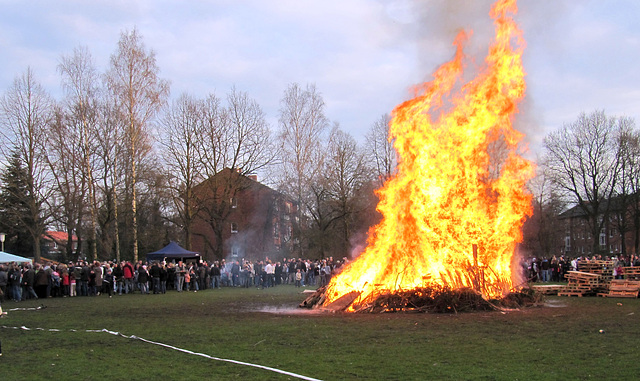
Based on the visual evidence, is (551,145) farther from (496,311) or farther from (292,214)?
(496,311)

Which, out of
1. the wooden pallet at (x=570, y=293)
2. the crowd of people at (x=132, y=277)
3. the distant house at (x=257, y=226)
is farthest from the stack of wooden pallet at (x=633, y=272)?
the distant house at (x=257, y=226)

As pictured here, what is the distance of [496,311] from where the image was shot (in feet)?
52.6

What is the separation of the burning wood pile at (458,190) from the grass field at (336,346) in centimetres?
178

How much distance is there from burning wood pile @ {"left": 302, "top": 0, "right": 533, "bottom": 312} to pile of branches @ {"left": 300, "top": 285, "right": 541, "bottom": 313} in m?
0.12

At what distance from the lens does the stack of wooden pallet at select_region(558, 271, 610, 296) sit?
22859mm

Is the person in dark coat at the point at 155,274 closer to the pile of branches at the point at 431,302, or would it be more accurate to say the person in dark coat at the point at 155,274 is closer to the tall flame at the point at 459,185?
the tall flame at the point at 459,185

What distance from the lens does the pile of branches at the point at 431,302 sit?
16.1m

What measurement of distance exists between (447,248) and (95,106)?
26.3 m

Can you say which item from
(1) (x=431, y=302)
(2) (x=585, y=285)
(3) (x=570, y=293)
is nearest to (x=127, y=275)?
(1) (x=431, y=302)

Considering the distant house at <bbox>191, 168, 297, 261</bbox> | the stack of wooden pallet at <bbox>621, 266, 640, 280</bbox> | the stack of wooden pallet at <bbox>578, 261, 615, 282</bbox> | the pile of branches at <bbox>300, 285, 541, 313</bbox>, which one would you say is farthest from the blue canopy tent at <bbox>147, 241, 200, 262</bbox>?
the stack of wooden pallet at <bbox>621, 266, 640, 280</bbox>

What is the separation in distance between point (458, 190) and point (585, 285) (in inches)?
368

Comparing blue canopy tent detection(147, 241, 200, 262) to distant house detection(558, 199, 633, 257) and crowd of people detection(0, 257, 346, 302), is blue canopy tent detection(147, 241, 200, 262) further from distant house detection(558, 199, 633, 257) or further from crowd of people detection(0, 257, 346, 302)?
distant house detection(558, 199, 633, 257)

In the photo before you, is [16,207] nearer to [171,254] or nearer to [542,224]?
[171,254]

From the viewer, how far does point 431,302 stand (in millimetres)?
16344
